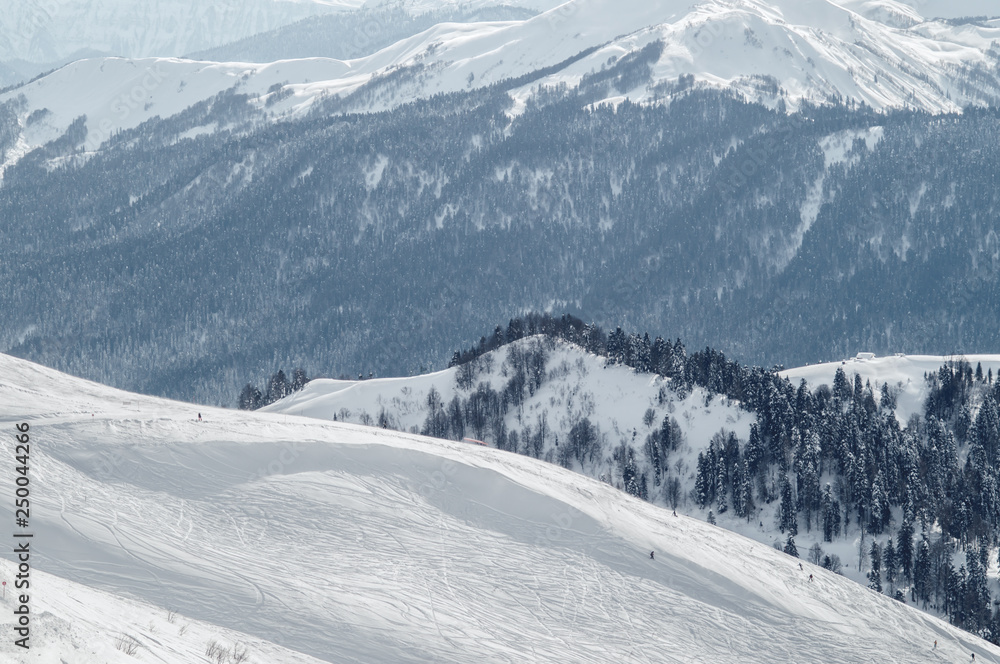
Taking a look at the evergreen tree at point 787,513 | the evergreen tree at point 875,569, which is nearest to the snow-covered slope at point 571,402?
the evergreen tree at point 787,513

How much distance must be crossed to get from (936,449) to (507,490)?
341 feet

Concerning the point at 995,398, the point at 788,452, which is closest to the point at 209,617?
the point at 788,452

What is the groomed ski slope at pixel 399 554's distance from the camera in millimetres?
63312

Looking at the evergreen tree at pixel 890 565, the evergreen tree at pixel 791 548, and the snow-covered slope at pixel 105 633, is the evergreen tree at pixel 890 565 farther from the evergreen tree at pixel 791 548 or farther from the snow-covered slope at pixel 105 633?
the snow-covered slope at pixel 105 633

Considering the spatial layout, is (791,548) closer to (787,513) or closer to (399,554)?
(787,513)

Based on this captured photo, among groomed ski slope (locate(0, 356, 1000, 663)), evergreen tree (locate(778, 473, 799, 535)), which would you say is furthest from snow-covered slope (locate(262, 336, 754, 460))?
groomed ski slope (locate(0, 356, 1000, 663))

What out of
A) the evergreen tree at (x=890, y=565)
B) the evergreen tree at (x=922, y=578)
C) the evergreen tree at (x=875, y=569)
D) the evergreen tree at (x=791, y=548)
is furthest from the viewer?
the evergreen tree at (x=890, y=565)

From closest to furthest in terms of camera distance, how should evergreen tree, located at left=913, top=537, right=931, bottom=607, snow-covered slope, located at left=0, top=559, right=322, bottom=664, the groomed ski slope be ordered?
snow-covered slope, located at left=0, top=559, right=322, bottom=664 → the groomed ski slope → evergreen tree, located at left=913, top=537, right=931, bottom=607

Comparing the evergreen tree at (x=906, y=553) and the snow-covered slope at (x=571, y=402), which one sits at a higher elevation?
the snow-covered slope at (x=571, y=402)

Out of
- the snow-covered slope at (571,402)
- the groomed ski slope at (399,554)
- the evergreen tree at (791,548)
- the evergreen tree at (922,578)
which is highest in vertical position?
the groomed ski slope at (399,554)

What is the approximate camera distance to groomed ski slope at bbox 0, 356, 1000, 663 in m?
63.3

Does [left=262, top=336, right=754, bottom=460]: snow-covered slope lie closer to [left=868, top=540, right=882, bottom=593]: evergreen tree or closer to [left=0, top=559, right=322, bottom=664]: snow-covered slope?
[left=868, top=540, right=882, bottom=593]: evergreen tree

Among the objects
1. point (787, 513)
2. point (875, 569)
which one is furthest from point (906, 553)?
point (787, 513)

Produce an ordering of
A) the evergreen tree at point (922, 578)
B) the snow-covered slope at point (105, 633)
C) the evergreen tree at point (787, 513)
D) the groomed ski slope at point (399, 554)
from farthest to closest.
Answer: the evergreen tree at point (787, 513), the evergreen tree at point (922, 578), the groomed ski slope at point (399, 554), the snow-covered slope at point (105, 633)
